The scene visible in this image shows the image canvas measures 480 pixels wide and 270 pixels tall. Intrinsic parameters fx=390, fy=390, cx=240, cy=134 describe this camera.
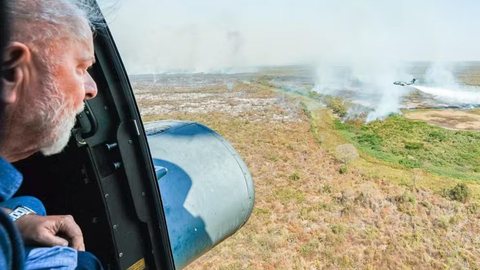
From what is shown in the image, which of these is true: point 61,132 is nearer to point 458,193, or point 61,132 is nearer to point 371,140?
point 458,193

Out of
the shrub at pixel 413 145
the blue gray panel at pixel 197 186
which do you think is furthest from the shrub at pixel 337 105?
the blue gray panel at pixel 197 186

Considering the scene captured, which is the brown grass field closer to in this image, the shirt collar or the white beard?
the white beard

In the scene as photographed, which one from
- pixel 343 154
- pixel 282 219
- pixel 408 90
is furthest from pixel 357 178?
pixel 408 90

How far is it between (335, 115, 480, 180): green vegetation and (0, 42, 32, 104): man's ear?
29.4 meters

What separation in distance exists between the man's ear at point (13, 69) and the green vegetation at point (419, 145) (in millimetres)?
29351

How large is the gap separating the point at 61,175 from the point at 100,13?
99cm

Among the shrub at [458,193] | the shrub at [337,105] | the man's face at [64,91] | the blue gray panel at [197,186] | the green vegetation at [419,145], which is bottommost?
the shrub at [337,105]

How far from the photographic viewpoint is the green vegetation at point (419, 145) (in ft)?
96.1

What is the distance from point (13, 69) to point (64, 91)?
6.3 inches

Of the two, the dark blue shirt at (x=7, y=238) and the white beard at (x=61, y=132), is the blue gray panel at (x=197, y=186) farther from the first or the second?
the dark blue shirt at (x=7, y=238)

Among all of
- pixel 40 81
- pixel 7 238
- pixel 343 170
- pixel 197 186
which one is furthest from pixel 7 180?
Result: pixel 343 170

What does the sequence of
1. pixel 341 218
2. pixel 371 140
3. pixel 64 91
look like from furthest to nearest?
pixel 371 140 < pixel 341 218 < pixel 64 91

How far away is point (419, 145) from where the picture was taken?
34.9 m

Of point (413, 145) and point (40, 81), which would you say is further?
point (413, 145)
